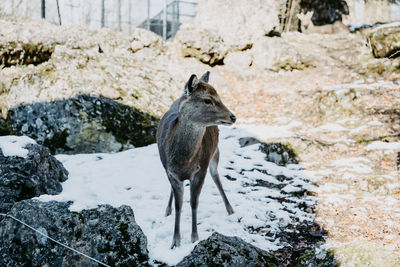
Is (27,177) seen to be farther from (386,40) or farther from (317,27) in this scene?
(317,27)

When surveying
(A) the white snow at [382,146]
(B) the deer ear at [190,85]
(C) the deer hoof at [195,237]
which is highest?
(B) the deer ear at [190,85]

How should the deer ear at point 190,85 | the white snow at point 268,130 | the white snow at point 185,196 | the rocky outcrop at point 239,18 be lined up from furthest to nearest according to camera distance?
the rocky outcrop at point 239,18
the white snow at point 268,130
the white snow at point 185,196
the deer ear at point 190,85

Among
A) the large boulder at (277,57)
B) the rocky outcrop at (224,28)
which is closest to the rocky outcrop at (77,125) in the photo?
the rocky outcrop at (224,28)

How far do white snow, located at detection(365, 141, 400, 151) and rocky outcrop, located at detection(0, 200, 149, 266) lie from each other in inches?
235

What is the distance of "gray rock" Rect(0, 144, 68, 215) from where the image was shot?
12.6 ft

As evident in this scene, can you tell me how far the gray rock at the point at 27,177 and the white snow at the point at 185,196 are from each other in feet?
1.18

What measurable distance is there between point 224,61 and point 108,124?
8.95m

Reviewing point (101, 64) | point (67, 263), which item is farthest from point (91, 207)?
point (101, 64)

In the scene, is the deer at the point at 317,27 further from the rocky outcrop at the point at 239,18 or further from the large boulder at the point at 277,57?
the large boulder at the point at 277,57

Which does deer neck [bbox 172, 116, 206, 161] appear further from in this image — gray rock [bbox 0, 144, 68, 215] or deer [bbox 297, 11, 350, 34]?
deer [bbox 297, 11, 350, 34]

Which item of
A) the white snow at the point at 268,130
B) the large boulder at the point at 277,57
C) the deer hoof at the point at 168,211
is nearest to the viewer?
the deer hoof at the point at 168,211

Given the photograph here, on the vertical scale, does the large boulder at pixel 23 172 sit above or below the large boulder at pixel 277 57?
below

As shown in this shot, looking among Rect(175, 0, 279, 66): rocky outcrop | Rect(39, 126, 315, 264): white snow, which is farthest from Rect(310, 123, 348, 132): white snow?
Rect(175, 0, 279, 66): rocky outcrop

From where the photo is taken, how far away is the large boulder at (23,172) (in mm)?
3867
